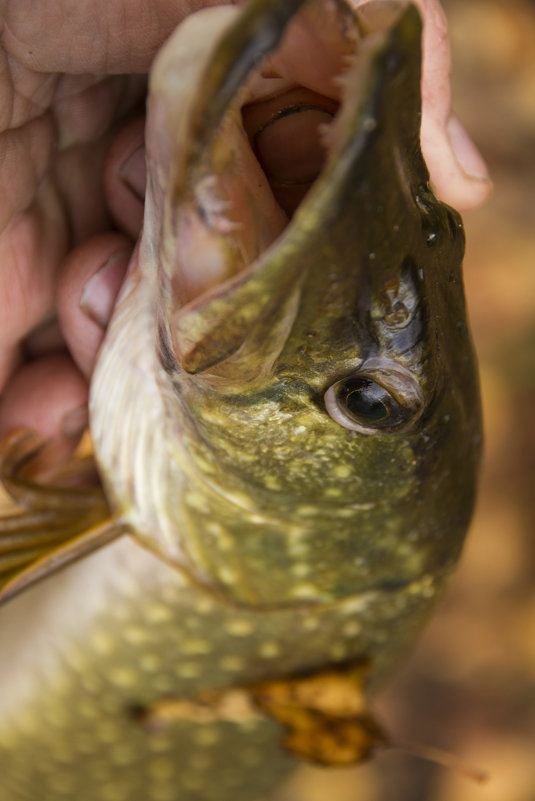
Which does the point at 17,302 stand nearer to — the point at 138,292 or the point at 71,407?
the point at 71,407

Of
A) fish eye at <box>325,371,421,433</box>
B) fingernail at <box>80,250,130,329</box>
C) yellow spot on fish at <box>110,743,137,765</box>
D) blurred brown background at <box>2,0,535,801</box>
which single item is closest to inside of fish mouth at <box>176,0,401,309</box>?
fish eye at <box>325,371,421,433</box>

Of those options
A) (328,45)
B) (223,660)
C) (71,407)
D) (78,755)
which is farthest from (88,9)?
(78,755)

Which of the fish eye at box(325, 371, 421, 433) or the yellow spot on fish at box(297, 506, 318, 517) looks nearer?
the fish eye at box(325, 371, 421, 433)

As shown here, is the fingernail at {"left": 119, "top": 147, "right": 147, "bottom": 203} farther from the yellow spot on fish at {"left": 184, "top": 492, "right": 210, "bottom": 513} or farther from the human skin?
the yellow spot on fish at {"left": 184, "top": 492, "right": 210, "bottom": 513}

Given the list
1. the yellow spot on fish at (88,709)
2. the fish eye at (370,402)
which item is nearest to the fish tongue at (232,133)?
the fish eye at (370,402)

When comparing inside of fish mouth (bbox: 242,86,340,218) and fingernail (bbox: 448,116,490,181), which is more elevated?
inside of fish mouth (bbox: 242,86,340,218)

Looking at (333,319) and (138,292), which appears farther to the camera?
Result: (138,292)
